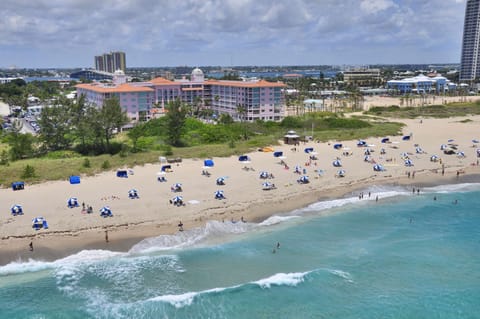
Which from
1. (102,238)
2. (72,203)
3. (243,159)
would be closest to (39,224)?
(72,203)

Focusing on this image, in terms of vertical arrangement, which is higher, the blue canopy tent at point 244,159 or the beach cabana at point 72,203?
the blue canopy tent at point 244,159

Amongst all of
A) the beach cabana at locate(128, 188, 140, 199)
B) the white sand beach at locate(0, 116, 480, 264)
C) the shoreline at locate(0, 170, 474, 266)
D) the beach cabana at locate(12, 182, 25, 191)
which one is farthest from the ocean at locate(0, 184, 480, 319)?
the beach cabana at locate(12, 182, 25, 191)

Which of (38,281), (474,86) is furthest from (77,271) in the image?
(474,86)

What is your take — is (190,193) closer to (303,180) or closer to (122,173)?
(122,173)

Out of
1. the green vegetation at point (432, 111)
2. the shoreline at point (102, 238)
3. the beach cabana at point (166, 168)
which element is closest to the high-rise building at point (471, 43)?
the green vegetation at point (432, 111)

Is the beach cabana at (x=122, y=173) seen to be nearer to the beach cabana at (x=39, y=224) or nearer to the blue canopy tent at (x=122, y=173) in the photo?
the blue canopy tent at (x=122, y=173)

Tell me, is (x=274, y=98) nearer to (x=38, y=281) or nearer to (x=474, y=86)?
(x=38, y=281)

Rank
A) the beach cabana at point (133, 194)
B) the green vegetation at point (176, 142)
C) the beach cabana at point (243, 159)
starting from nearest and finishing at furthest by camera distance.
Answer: the beach cabana at point (133, 194), the green vegetation at point (176, 142), the beach cabana at point (243, 159)

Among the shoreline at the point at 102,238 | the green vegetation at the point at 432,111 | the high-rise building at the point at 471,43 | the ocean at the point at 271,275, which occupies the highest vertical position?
the high-rise building at the point at 471,43
